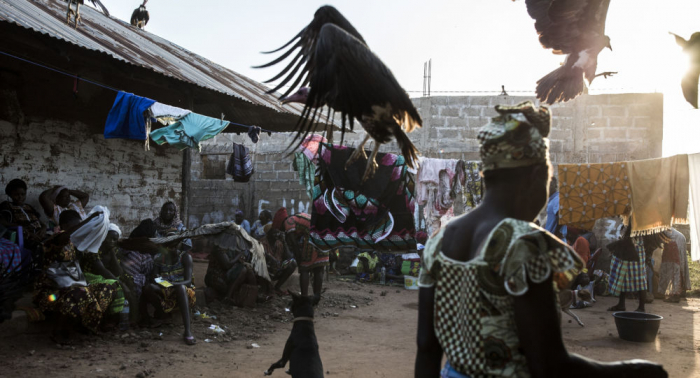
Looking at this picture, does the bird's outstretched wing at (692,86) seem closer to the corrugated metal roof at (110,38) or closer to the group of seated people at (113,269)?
the group of seated people at (113,269)

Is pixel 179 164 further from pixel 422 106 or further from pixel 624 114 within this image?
pixel 624 114

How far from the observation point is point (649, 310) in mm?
9055

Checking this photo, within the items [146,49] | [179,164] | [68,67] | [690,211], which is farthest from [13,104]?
[690,211]

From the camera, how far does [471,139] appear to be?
12797 millimetres

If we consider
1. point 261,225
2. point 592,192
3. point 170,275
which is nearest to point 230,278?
point 170,275

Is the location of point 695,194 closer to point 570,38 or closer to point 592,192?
point 592,192

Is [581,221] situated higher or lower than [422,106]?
lower

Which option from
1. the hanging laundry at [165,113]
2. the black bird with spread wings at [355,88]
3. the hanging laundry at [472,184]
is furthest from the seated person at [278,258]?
the black bird with spread wings at [355,88]

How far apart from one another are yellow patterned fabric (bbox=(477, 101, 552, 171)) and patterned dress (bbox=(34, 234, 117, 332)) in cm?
523

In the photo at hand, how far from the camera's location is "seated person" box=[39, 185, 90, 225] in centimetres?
719

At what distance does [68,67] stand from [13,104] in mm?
988

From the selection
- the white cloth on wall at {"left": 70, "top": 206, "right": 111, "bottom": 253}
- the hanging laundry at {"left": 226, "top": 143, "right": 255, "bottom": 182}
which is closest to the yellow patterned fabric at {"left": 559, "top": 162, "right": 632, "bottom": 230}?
the hanging laundry at {"left": 226, "top": 143, "right": 255, "bottom": 182}

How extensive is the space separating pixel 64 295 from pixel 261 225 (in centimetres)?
706

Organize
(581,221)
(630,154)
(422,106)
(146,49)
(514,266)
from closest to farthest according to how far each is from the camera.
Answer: (514,266)
(581,221)
(146,49)
(630,154)
(422,106)
